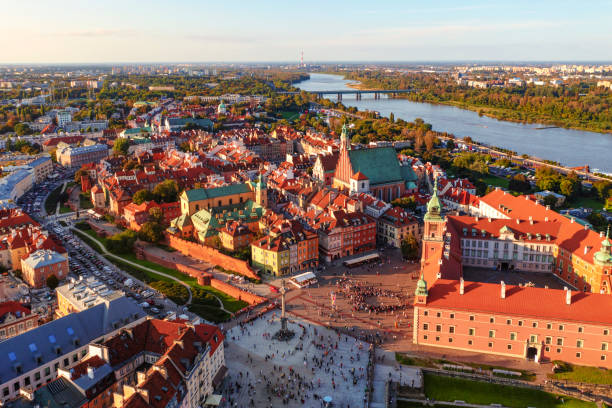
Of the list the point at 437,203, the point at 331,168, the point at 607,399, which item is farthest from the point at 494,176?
the point at 607,399

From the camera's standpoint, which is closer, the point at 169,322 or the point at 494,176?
the point at 169,322

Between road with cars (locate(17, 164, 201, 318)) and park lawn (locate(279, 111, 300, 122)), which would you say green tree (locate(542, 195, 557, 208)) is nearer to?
road with cars (locate(17, 164, 201, 318))

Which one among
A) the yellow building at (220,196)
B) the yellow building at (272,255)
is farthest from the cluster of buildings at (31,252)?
the yellow building at (272,255)

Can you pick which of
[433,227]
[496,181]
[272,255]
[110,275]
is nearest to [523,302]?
[433,227]

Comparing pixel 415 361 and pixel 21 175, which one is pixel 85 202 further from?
pixel 415 361

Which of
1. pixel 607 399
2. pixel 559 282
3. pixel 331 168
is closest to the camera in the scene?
pixel 607 399

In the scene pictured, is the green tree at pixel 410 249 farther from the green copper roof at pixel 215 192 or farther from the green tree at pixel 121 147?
the green tree at pixel 121 147

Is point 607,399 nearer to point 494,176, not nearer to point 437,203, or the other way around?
point 437,203
